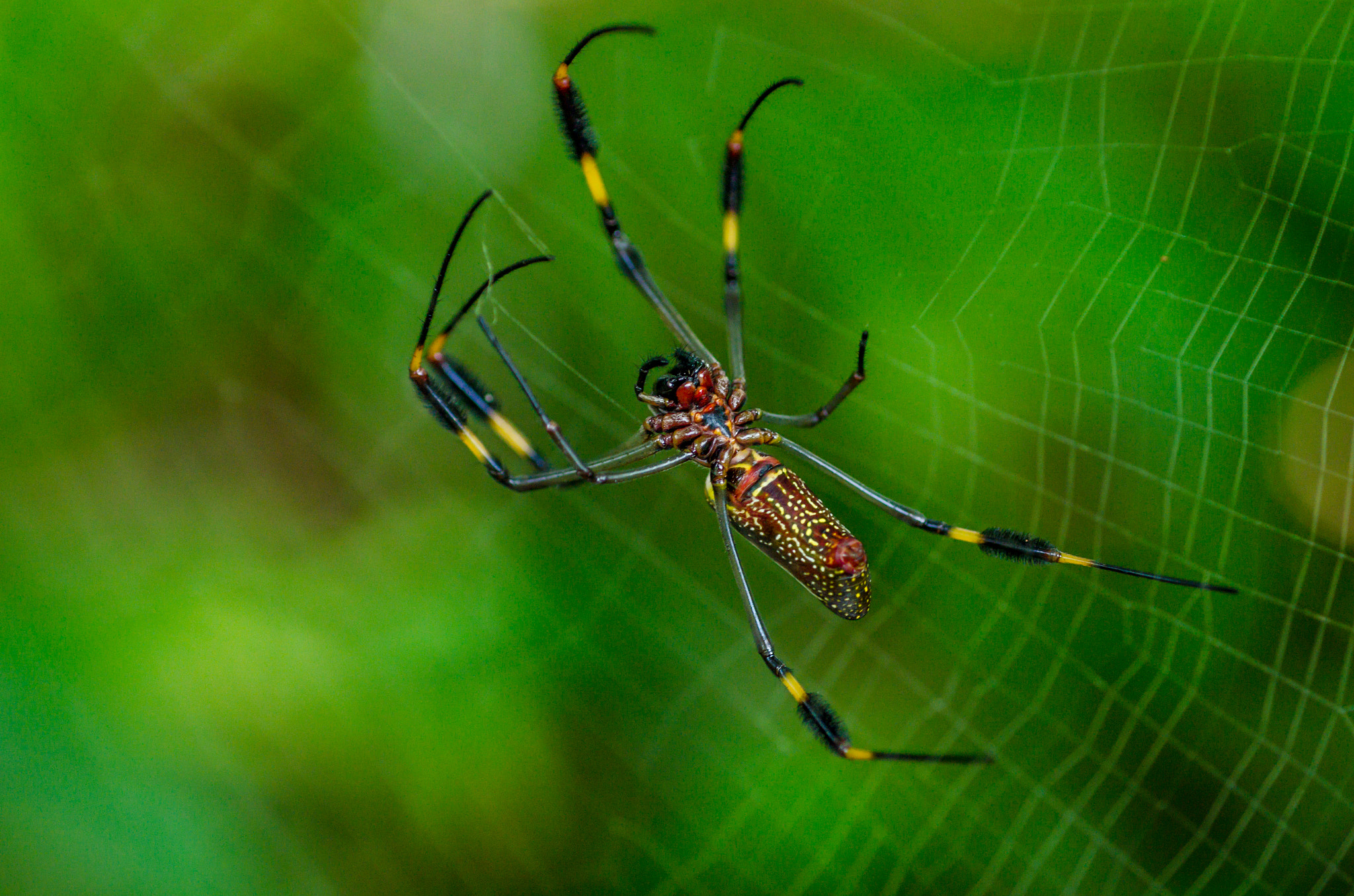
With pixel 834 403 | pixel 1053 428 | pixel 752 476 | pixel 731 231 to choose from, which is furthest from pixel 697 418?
pixel 1053 428

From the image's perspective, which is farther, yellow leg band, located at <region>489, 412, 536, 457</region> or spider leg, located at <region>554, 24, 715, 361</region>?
yellow leg band, located at <region>489, 412, 536, 457</region>

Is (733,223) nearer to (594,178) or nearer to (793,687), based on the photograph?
(594,178)

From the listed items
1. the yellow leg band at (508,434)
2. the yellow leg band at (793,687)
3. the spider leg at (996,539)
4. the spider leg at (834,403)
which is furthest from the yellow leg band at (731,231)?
the yellow leg band at (793,687)

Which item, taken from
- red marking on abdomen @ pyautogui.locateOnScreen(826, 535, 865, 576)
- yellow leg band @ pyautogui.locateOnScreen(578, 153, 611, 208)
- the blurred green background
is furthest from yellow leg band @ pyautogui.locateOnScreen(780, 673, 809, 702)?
yellow leg band @ pyautogui.locateOnScreen(578, 153, 611, 208)

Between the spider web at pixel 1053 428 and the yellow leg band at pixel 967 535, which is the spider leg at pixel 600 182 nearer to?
the spider web at pixel 1053 428

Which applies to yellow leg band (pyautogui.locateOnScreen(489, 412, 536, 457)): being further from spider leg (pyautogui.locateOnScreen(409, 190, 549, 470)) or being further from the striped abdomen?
the striped abdomen

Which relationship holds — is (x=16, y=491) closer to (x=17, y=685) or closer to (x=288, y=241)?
(x=17, y=685)

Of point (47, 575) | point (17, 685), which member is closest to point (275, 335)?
point (47, 575)
